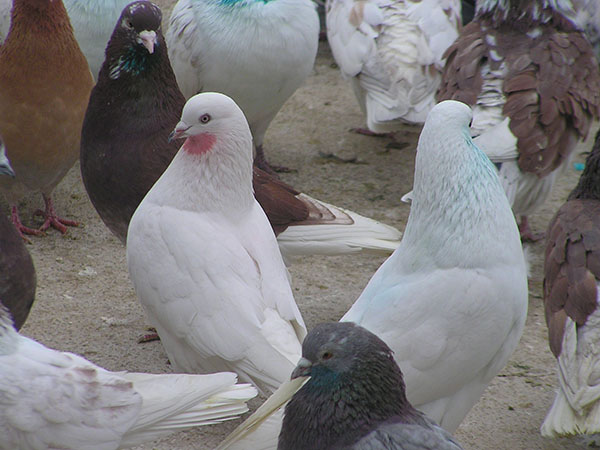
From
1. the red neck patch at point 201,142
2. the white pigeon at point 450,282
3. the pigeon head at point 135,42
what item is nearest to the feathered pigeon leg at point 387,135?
the pigeon head at point 135,42

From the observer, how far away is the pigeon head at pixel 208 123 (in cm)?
336

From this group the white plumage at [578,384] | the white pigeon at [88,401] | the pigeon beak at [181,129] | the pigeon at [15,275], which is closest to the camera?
the white pigeon at [88,401]

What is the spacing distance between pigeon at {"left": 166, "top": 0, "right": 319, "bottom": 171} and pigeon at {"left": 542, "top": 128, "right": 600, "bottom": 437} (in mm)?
2011

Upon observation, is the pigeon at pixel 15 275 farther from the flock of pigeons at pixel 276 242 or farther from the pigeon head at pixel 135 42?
the pigeon head at pixel 135 42

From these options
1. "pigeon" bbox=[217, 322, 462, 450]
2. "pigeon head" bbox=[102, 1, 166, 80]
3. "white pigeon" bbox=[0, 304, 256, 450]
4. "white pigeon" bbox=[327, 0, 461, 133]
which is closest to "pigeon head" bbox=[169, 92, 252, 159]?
"pigeon head" bbox=[102, 1, 166, 80]

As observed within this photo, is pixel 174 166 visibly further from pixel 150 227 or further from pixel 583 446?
pixel 583 446

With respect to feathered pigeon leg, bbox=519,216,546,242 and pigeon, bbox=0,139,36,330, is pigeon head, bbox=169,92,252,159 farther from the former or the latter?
feathered pigeon leg, bbox=519,216,546,242

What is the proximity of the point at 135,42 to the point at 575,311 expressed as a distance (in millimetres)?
2145

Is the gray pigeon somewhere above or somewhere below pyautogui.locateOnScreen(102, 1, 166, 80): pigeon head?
below

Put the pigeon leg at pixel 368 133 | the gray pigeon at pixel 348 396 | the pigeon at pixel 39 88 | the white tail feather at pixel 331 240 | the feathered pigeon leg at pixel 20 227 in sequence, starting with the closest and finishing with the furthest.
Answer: the gray pigeon at pixel 348 396 → the white tail feather at pixel 331 240 → the pigeon at pixel 39 88 → the feathered pigeon leg at pixel 20 227 → the pigeon leg at pixel 368 133

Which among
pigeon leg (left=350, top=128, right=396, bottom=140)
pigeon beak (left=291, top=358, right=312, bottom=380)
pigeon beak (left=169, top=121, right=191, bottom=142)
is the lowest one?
pigeon leg (left=350, top=128, right=396, bottom=140)

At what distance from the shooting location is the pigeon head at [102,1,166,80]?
12.7ft

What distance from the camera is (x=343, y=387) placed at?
2387 millimetres

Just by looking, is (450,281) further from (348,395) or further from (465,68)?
(465,68)
